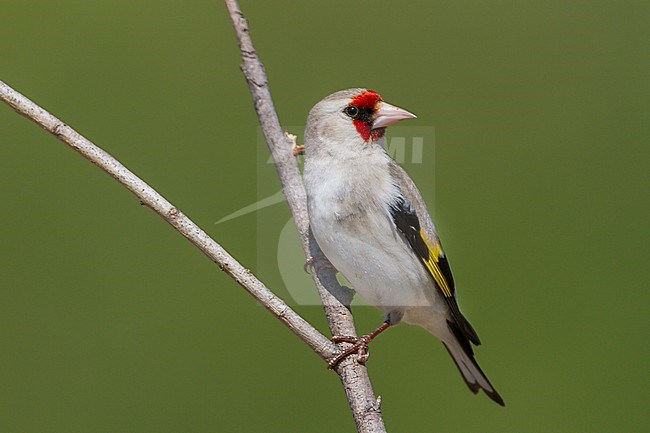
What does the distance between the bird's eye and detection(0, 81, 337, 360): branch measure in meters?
0.31

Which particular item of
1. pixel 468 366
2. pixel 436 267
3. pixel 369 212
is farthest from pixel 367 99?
pixel 468 366

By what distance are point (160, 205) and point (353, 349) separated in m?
0.33

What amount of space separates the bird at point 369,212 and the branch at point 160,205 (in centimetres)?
17

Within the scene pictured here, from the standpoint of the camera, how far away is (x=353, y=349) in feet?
3.40

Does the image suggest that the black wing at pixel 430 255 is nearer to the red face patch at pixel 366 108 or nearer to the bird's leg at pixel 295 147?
the red face patch at pixel 366 108

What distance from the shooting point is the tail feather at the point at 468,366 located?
1284mm

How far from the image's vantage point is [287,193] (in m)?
1.24

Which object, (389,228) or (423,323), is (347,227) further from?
(423,323)

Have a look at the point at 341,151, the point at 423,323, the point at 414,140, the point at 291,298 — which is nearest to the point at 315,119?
the point at 341,151

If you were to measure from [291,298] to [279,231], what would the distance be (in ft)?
0.46

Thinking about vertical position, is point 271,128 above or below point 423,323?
above

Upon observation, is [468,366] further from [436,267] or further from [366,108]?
[366,108]

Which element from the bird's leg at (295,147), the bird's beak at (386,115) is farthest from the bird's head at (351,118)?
the bird's leg at (295,147)

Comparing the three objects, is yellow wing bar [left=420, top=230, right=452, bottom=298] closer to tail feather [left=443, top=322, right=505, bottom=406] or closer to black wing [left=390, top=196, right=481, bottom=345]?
black wing [left=390, top=196, right=481, bottom=345]
